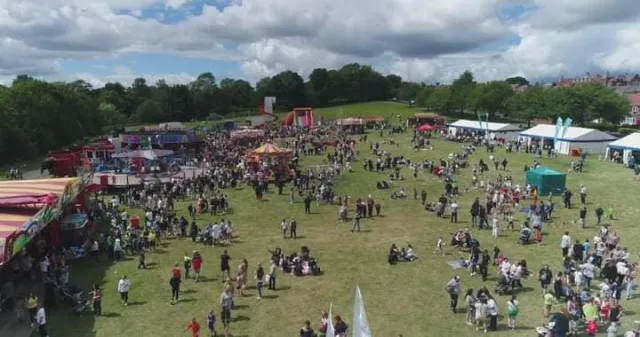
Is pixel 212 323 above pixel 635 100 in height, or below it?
below

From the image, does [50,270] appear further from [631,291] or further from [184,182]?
[631,291]

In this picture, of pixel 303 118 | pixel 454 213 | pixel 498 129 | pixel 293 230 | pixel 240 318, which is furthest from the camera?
pixel 303 118

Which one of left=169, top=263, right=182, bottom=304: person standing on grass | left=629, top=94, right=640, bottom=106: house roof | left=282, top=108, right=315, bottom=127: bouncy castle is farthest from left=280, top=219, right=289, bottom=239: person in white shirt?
left=629, top=94, right=640, bottom=106: house roof

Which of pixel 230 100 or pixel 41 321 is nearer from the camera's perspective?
pixel 41 321

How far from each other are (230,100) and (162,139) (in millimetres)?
77237

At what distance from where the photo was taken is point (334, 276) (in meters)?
18.9

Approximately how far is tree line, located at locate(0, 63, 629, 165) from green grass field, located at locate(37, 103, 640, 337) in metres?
39.4

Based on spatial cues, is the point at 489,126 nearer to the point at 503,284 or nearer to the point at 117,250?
the point at 503,284

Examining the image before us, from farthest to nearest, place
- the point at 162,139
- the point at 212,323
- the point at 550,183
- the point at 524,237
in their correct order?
1. the point at 162,139
2. the point at 550,183
3. the point at 524,237
4. the point at 212,323

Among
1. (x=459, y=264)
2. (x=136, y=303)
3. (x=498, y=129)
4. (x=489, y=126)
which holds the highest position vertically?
(x=489, y=126)

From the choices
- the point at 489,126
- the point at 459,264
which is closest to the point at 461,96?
the point at 489,126

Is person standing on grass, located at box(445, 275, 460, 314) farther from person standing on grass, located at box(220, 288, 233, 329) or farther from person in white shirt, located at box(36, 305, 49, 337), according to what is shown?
person in white shirt, located at box(36, 305, 49, 337)

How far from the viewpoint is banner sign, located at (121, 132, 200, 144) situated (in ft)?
175

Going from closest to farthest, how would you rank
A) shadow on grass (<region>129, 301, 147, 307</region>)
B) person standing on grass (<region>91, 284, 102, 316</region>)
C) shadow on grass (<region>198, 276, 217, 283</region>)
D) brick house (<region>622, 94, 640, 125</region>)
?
person standing on grass (<region>91, 284, 102, 316</region>) < shadow on grass (<region>129, 301, 147, 307</region>) < shadow on grass (<region>198, 276, 217, 283</region>) < brick house (<region>622, 94, 640, 125</region>)
